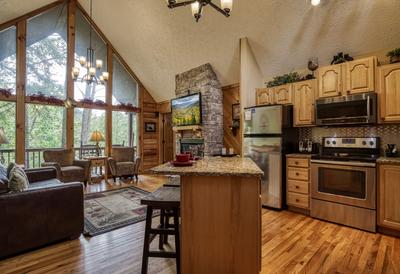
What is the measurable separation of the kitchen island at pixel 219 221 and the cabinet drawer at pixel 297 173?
6.69ft

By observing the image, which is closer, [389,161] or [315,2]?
[389,161]

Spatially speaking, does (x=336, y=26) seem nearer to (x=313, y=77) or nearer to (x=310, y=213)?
(x=313, y=77)

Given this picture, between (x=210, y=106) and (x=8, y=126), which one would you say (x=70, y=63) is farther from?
(x=210, y=106)

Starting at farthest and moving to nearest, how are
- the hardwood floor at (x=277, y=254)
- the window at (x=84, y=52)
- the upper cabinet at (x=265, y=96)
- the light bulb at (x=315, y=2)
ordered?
1. the window at (x=84, y=52)
2. the upper cabinet at (x=265, y=96)
3. the light bulb at (x=315, y=2)
4. the hardwood floor at (x=277, y=254)

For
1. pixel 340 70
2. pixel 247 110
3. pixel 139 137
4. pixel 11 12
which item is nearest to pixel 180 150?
pixel 139 137

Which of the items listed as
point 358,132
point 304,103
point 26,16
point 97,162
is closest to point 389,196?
point 358,132

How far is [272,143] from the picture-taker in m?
3.50

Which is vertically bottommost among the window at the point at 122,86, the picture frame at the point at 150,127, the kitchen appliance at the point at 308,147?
the kitchen appliance at the point at 308,147

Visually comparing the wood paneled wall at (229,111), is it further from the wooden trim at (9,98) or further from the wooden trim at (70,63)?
the wooden trim at (9,98)

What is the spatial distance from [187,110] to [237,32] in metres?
2.21

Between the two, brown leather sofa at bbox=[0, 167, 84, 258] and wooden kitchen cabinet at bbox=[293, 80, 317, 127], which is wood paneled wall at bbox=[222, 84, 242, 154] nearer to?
wooden kitchen cabinet at bbox=[293, 80, 317, 127]

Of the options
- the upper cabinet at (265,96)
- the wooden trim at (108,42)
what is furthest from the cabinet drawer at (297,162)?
the wooden trim at (108,42)

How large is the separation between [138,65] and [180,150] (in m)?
2.95

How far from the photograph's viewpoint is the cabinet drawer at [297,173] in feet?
10.8
